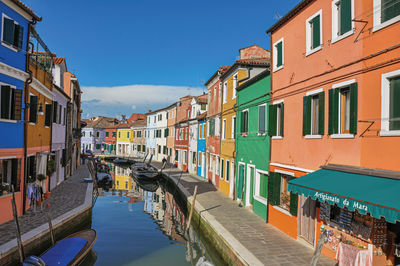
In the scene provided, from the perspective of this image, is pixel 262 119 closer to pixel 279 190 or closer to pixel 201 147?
pixel 279 190

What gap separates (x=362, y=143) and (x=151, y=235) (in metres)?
11.1

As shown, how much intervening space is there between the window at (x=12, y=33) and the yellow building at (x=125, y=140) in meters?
52.8

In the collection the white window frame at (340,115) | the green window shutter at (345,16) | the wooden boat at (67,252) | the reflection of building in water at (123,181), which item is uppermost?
the green window shutter at (345,16)

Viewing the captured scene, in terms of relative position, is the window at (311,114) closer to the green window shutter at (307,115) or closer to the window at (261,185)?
the green window shutter at (307,115)

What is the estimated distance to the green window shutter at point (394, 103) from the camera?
21.8 ft

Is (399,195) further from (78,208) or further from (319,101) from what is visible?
(78,208)

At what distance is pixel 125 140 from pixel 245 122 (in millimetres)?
53490

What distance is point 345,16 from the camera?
8.40m

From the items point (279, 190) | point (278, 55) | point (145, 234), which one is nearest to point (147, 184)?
point (145, 234)

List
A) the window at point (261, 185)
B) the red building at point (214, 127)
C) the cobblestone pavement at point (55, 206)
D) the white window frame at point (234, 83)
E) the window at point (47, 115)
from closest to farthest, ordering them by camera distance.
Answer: the cobblestone pavement at point (55, 206) → the window at point (261, 185) → the window at point (47, 115) → the white window frame at point (234, 83) → the red building at point (214, 127)

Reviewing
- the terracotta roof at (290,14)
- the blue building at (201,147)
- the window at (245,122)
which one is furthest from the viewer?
the blue building at (201,147)

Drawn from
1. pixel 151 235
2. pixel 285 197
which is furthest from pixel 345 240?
pixel 151 235

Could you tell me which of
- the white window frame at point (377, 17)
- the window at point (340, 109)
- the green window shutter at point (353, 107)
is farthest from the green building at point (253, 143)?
the white window frame at point (377, 17)

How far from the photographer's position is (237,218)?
13.3 m
